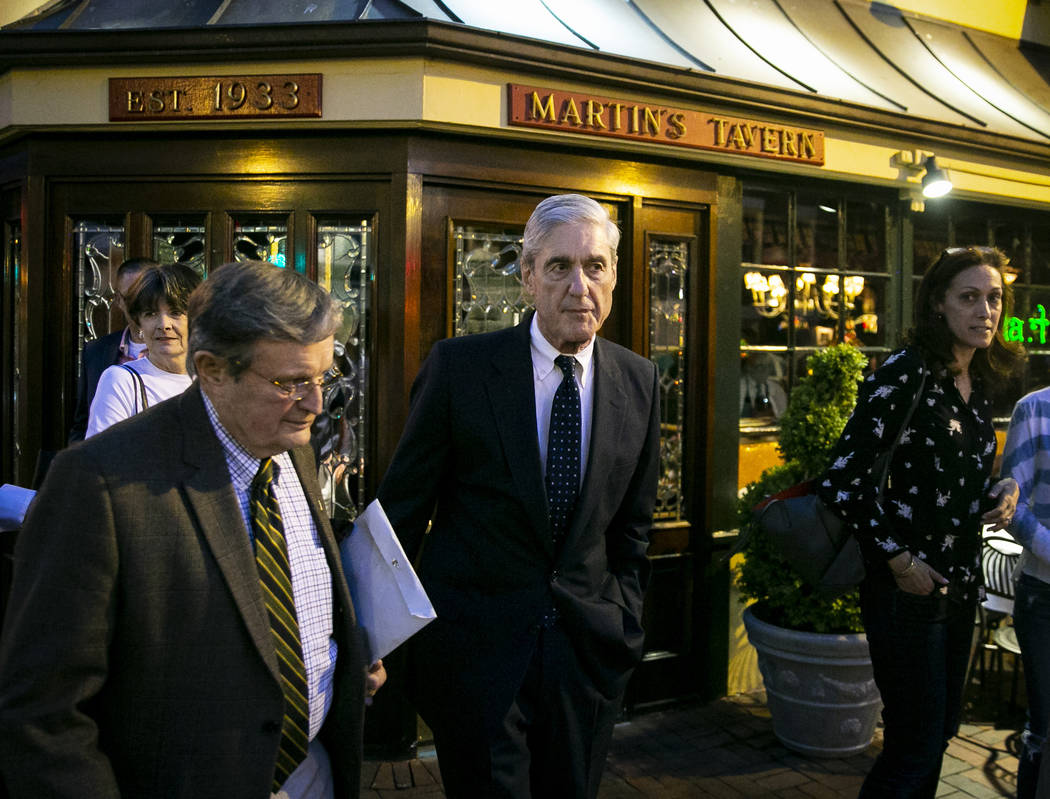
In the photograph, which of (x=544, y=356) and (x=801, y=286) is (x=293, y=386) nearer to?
(x=544, y=356)

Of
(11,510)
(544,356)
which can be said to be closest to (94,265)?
(11,510)

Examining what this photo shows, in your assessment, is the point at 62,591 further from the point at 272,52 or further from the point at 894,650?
the point at 272,52

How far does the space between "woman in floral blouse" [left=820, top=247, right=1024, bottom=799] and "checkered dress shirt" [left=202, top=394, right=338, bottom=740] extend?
1.90 metres

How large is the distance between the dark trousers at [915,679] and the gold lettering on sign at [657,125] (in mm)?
2439

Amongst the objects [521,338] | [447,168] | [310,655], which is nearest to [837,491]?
[521,338]

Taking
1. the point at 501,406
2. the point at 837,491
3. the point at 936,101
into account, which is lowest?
the point at 837,491

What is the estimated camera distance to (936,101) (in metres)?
5.88

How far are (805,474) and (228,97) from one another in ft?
10.8

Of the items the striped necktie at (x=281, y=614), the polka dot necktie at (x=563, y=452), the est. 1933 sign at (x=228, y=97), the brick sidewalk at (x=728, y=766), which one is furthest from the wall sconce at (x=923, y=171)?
the striped necktie at (x=281, y=614)

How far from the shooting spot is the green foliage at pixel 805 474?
446 centimetres

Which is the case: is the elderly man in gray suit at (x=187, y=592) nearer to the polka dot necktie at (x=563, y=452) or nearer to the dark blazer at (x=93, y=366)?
the polka dot necktie at (x=563, y=452)

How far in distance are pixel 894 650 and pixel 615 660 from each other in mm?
1094

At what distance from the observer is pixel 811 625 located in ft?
15.0

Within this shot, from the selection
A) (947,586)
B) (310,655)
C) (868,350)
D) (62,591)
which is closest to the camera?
(62,591)
